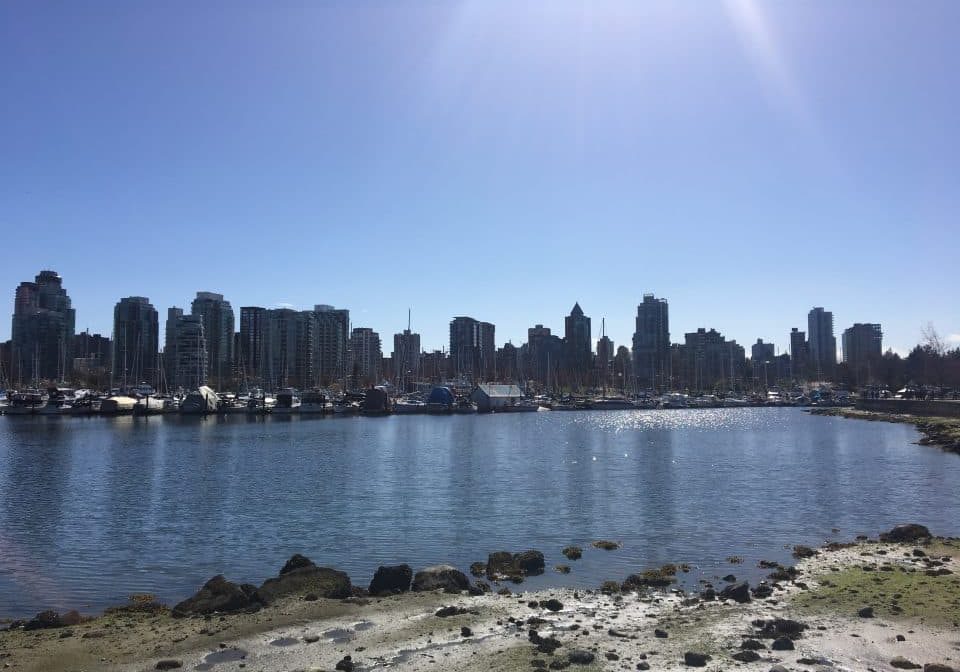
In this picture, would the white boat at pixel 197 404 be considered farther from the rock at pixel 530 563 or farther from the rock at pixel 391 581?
the rock at pixel 391 581

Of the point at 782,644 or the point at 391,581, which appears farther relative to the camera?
the point at 391,581

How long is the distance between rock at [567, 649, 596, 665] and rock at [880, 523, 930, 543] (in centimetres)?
2184

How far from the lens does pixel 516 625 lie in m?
19.8

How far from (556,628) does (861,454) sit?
224 feet

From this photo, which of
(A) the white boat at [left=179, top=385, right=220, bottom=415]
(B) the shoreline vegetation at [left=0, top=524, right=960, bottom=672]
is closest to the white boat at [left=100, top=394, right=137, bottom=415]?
(A) the white boat at [left=179, top=385, right=220, bottom=415]

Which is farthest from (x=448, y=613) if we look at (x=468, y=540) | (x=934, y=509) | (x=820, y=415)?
(x=820, y=415)

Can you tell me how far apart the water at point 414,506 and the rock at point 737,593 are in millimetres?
4293

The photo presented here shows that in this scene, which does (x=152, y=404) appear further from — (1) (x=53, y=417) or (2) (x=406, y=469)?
(2) (x=406, y=469)

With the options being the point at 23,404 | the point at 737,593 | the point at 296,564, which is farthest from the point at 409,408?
the point at 737,593

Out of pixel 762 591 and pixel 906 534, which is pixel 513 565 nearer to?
pixel 762 591

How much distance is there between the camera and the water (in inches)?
1134

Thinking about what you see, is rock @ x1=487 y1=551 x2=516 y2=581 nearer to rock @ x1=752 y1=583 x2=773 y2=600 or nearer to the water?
the water

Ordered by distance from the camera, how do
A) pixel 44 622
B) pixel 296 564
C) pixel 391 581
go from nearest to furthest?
pixel 44 622
pixel 391 581
pixel 296 564

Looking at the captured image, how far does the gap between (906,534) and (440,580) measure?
22455mm
